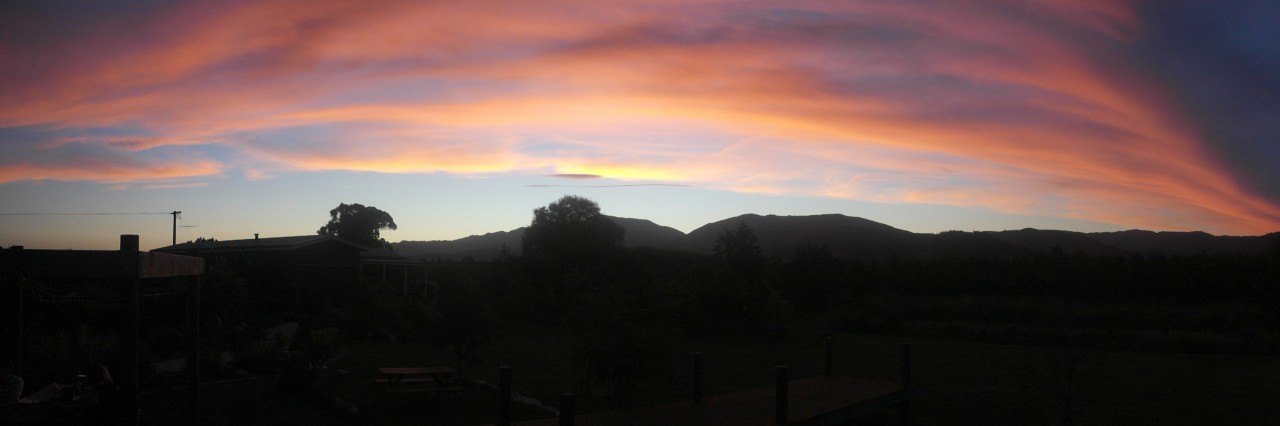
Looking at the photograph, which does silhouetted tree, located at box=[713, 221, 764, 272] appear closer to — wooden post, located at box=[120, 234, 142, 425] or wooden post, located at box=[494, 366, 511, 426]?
wooden post, located at box=[494, 366, 511, 426]

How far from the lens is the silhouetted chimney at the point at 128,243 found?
7809 mm

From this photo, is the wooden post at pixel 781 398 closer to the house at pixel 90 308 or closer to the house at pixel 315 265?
the house at pixel 90 308

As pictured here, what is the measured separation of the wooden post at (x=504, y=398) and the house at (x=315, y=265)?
16271mm

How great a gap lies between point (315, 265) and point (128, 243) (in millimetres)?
22581

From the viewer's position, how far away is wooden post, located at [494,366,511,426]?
756 cm

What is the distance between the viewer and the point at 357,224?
54.1m

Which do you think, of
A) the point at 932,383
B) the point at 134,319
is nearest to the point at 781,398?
the point at 134,319

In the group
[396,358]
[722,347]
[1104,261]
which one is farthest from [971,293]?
[396,358]

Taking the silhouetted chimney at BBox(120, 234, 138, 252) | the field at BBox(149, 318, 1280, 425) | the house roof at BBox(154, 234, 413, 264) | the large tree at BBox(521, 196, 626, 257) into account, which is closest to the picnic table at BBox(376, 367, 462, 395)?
the field at BBox(149, 318, 1280, 425)

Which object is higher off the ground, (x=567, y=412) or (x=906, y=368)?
(x=567, y=412)

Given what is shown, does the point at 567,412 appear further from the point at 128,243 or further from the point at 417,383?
the point at 417,383

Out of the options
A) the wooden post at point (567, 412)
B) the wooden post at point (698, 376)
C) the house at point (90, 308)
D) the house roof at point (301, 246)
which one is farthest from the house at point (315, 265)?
the wooden post at point (567, 412)

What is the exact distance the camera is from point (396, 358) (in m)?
16.3

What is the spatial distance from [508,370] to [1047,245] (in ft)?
217
